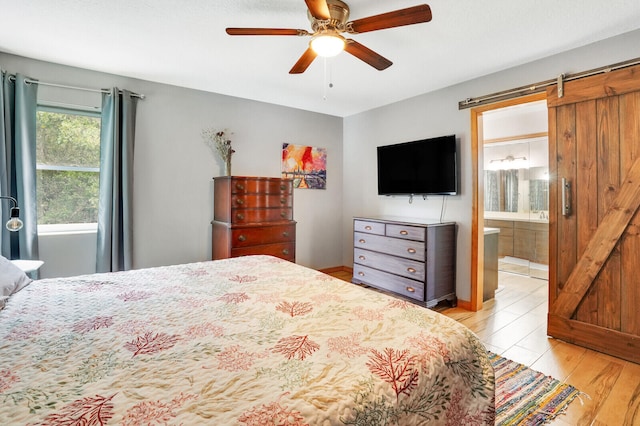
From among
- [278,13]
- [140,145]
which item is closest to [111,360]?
[278,13]

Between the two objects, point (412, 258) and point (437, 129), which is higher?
point (437, 129)

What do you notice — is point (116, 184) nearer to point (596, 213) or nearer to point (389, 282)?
point (389, 282)

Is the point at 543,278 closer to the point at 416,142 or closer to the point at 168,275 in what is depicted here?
the point at 416,142

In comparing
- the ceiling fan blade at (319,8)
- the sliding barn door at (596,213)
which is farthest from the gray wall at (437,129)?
the ceiling fan blade at (319,8)

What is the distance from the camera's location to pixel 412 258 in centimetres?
336

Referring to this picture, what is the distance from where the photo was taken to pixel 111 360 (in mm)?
959

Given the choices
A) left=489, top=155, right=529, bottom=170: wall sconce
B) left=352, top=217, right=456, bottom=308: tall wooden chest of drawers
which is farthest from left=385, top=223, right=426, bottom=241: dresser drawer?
left=489, top=155, right=529, bottom=170: wall sconce

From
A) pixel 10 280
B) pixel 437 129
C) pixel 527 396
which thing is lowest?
A: pixel 527 396

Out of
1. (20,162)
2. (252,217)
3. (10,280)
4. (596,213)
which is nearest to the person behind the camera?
(10,280)

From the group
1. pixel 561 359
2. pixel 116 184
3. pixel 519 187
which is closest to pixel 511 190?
pixel 519 187

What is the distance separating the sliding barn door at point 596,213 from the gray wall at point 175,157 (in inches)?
118

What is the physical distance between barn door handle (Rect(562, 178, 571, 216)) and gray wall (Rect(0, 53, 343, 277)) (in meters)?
2.99

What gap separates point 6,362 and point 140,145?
2.89 metres

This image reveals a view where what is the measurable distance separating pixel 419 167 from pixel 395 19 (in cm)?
221
